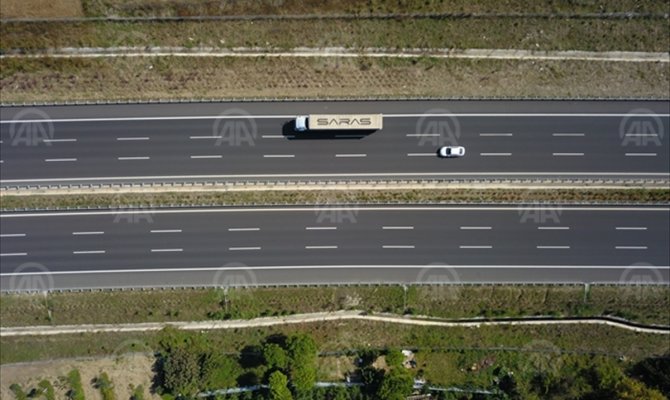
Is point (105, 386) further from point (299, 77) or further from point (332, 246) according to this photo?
point (299, 77)

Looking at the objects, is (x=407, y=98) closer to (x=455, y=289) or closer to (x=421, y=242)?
(x=421, y=242)

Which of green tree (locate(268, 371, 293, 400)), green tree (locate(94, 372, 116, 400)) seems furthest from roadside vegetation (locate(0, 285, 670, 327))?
green tree (locate(268, 371, 293, 400))

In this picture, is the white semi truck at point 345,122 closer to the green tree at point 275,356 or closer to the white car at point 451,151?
the white car at point 451,151

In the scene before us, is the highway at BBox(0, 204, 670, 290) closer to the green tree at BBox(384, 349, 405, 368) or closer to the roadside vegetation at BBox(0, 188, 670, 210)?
the roadside vegetation at BBox(0, 188, 670, 210)

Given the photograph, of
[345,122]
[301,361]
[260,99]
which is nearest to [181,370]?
[301,361]

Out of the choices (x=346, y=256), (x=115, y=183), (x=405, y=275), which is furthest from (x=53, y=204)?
(x=405, y=275)

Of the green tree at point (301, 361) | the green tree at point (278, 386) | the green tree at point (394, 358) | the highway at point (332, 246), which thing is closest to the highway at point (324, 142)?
the highway at point (332, 246)
